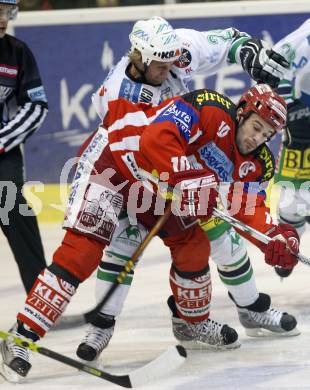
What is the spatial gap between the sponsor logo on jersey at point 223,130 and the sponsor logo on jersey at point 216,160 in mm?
47

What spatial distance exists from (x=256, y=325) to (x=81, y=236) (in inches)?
33.9

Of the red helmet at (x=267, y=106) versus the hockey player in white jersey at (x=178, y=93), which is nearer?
the red helmet at (x=267, y=106)

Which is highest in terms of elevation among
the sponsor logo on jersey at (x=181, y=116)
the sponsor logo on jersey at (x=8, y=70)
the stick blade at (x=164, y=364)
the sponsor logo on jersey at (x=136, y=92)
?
the sponsor logo on jersey at (x=181, y=116)

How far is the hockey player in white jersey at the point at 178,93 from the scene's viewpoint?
3791 mm

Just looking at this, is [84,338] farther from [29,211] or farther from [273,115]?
[273,115]

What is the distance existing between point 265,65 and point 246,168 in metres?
0.66

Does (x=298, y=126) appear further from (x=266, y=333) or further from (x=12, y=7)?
(x=12, y=7)

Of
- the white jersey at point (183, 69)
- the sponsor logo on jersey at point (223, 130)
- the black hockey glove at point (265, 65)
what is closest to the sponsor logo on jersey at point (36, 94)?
the white jersey at point (183, 69)

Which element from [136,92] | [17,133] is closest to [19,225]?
[17,133]

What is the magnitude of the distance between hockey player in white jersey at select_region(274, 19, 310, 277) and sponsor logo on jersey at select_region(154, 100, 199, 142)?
118cm

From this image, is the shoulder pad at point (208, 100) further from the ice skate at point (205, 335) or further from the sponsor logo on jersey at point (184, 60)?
the ice skate at point (205, 335)

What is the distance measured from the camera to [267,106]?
3.61m

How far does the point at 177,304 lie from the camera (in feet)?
12.7

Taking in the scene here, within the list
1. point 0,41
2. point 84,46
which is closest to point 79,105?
point 84,46
